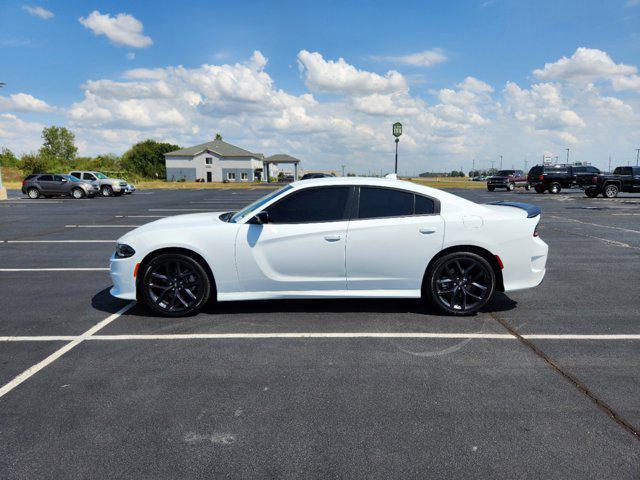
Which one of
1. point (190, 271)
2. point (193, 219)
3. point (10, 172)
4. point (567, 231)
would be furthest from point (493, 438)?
point (10, 172)

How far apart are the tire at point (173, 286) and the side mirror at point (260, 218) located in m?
0.81

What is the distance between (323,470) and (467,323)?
2.97 metres

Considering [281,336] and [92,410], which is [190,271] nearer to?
[281,336]

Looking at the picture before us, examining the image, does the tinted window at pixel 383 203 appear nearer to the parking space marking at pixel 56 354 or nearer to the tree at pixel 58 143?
the parking space marking at pixel 56 354

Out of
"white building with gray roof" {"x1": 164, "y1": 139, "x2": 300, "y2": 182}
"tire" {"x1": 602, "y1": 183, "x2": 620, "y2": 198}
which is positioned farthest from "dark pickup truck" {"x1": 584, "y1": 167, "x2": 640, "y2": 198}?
"white building with gray roof" {"x1": 164, "y1": 139, "x2": 300, "y2": 182}

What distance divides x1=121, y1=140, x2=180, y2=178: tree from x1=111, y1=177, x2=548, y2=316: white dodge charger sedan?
318ft

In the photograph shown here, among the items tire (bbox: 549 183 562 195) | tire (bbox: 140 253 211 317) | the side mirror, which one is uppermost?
tire (bbox: 549 183 562 195)

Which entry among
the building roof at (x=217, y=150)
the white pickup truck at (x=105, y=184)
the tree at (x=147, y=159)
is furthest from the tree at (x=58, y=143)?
the white pickup truck at (x=105, y=184)

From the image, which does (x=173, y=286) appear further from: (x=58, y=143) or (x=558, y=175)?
(x=58, y=143)

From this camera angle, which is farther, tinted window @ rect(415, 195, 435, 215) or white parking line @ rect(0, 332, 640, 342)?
tinted window @ rect(415, 195, 435, 215)

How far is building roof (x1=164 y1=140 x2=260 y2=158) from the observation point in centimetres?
8350

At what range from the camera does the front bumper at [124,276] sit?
4996 millimetres

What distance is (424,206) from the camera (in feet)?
16.9

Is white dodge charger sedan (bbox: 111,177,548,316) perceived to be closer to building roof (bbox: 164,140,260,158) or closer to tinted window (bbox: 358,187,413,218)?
tinted window (bbox: 358,187,413,218)
